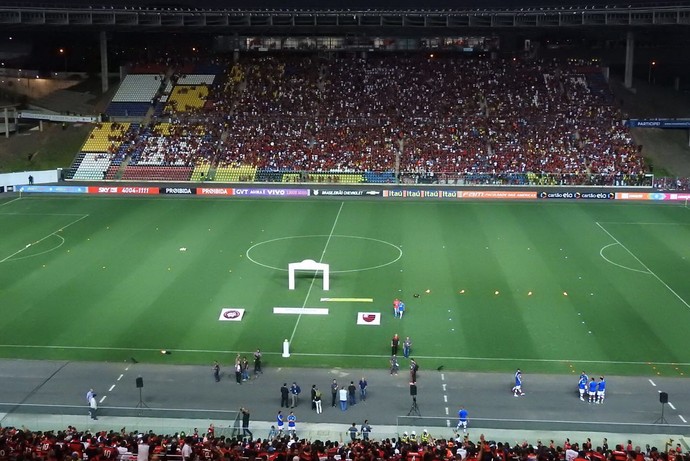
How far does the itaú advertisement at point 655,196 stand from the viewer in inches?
2579

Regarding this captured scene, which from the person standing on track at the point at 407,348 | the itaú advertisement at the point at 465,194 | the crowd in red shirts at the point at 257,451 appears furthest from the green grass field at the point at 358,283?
the crowd in red shirts at the point at 257,451

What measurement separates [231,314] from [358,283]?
24.5 feet

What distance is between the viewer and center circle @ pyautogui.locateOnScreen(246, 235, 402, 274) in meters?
46.6

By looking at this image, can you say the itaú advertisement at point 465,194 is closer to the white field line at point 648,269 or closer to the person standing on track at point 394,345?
the white field line at point 648,269

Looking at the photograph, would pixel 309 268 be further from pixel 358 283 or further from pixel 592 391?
pixel 592 391

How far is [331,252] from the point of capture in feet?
161

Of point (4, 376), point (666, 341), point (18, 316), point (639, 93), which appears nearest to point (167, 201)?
point (18, 316)

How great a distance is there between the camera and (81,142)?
81.1 m

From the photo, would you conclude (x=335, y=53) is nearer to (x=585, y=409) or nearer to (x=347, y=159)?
(x=347, y=159)

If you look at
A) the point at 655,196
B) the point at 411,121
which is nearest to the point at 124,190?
the point at 411,121

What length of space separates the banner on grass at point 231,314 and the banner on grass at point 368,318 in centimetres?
532

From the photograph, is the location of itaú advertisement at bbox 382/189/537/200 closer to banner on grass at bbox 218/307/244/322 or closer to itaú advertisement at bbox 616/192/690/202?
itaú advertisement at bbox 616/192/690/202

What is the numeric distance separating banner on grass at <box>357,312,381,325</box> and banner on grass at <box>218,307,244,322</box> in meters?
5.32

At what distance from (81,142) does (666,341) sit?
201 ft
